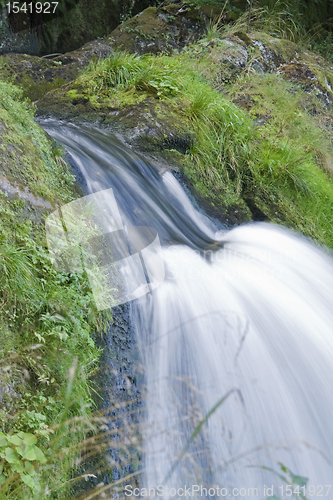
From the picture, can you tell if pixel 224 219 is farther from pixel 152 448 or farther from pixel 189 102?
pixel 152 448

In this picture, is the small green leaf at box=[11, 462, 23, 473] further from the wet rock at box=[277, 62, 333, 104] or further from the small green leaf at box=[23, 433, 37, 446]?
the wet rock at box=[277, 62, 333, 104]

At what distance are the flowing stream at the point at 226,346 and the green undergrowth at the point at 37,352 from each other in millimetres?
452

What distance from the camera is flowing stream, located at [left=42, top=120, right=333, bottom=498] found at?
201 centimetres

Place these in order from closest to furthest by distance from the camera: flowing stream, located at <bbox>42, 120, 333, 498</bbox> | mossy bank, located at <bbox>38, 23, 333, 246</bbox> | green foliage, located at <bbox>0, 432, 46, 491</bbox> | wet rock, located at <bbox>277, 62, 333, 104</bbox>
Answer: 1. green foliage, located at <bbox>0, 432, 46, 491</bbox>
2. flowing stream, located at <bbox>42, 120, 333, 498</bbox>
3. mossy bank, located at <bbox>38, 23, 333, 246</bbox>
4. wet rock, located at <bbox>277, 62, 333, 104</bbox>

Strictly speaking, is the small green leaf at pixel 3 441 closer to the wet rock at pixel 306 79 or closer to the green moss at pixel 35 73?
the green moss at pixel 35 73

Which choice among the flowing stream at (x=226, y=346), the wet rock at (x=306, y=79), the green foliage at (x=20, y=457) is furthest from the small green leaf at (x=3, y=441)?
the wet rock at (x=306, y=79)

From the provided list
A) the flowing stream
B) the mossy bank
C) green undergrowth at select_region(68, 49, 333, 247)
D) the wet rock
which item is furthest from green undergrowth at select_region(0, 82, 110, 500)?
the wet rock

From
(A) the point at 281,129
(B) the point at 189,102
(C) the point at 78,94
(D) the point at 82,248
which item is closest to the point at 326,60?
(A) the point at 281,129

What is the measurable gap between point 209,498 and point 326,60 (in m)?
9.42

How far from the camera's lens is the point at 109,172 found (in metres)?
3.63

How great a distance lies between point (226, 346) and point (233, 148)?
300cm

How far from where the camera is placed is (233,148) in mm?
4672

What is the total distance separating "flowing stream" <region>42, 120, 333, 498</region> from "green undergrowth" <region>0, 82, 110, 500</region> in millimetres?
452

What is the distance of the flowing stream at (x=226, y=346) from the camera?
6.58ft
